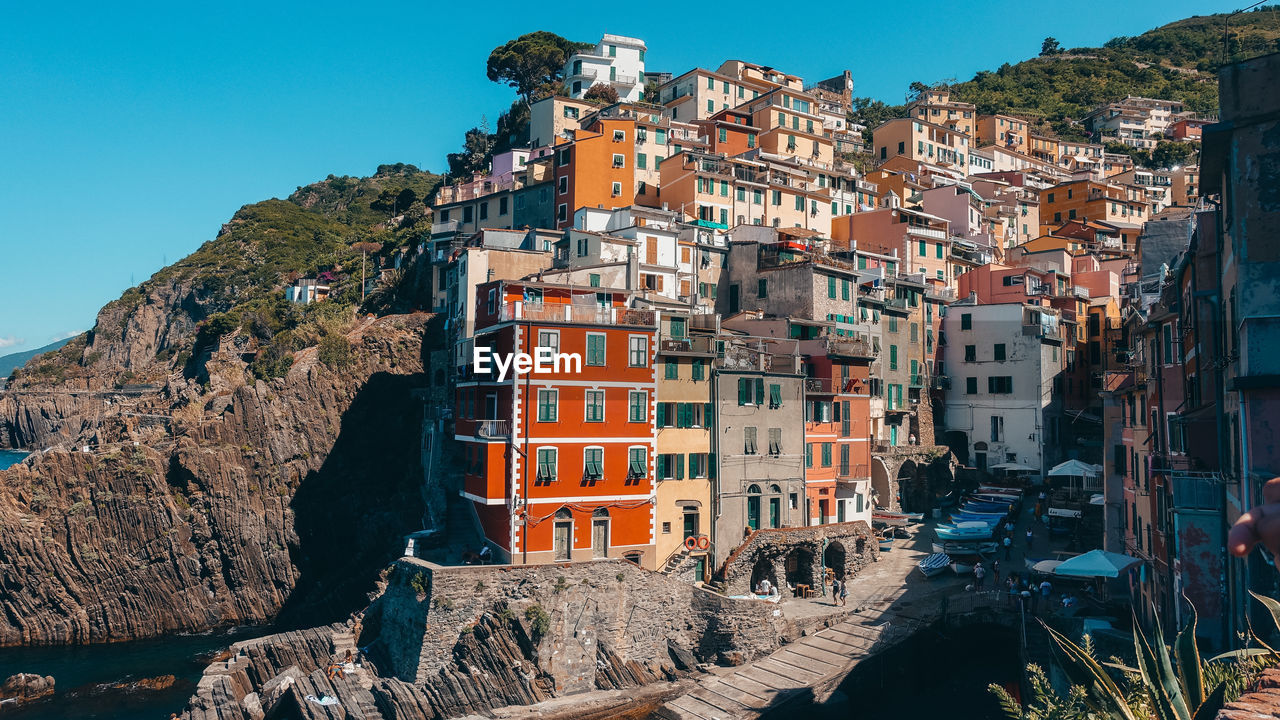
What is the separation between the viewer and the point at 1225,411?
84.3ft

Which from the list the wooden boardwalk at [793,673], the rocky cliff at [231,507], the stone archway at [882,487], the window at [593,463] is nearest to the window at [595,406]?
the window at [593,463]

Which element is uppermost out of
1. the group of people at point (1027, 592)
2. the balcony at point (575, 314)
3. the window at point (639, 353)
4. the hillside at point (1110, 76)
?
the hillside at point (1110, 76)

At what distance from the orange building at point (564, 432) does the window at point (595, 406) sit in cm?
4

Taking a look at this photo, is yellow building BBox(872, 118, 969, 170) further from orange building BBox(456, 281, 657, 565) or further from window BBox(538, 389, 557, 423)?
window BBox(538, 389, 557, 423)

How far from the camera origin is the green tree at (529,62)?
99875mm

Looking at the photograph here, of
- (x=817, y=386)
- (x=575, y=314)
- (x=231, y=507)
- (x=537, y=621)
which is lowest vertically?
(x=537, y=621)

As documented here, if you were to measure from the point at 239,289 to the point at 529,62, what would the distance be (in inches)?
1799

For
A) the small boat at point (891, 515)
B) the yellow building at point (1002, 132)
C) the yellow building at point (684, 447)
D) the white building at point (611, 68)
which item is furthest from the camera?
the yellow building at point (1002, 132)

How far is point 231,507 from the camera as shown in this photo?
5769 cm

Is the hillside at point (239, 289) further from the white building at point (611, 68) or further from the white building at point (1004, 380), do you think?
the white building at point (1004, 380)

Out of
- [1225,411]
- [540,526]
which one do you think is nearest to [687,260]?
[540,526]

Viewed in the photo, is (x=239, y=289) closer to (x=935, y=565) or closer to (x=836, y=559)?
(x=836, y=559)

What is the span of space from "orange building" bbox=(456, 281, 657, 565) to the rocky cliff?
60.1 feet

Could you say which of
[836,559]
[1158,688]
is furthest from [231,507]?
[1158,688]
